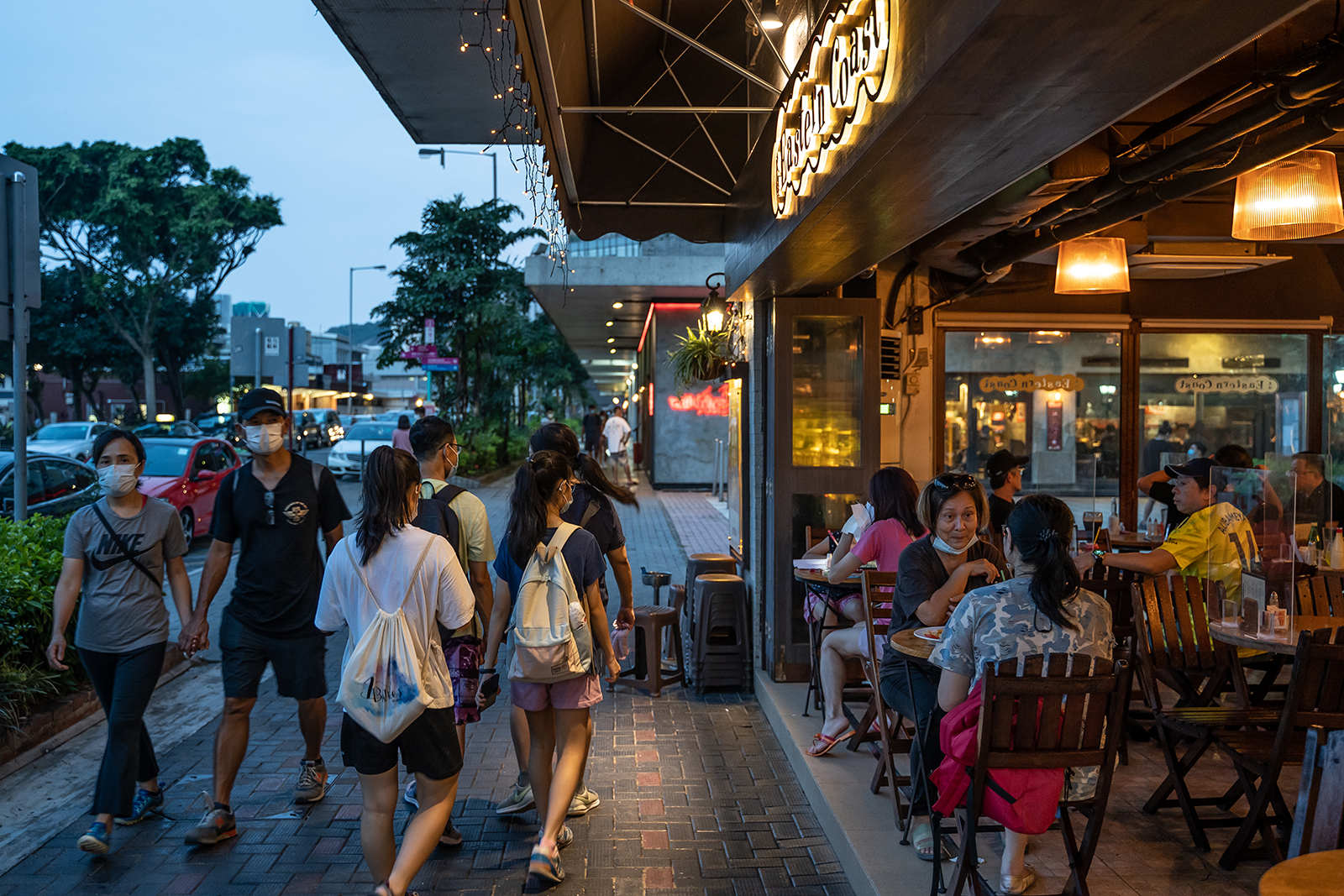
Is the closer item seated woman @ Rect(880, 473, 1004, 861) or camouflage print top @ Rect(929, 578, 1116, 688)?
camouflage print top @ Rect(929, 578, 1116, 688)

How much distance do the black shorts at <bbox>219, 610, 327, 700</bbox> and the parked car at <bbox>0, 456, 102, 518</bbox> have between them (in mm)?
7320

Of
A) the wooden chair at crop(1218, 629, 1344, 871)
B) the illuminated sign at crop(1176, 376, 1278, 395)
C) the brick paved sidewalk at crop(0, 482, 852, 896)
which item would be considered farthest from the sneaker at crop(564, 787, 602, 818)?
the illuminated sign at crop(1176, 376, 1278, 395)

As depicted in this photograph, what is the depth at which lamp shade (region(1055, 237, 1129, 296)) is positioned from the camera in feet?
20.6

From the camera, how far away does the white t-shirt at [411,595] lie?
10.9 ft

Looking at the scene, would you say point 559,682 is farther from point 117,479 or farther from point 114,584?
point 117,479

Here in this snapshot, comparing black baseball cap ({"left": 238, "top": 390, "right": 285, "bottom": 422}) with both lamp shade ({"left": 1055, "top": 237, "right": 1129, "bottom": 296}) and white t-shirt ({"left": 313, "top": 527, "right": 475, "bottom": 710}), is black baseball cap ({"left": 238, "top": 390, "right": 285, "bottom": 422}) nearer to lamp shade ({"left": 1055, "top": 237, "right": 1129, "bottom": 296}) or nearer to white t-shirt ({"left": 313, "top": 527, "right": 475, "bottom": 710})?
white t-shirt ({"left": 313, "top": 527, "right": 475, "bottom": 710})

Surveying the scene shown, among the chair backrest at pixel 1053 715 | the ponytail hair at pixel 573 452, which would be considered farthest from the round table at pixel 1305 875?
the ponytail hair at pixel 573 452

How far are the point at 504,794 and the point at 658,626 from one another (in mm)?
2015

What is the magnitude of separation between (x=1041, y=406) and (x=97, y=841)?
332 inches

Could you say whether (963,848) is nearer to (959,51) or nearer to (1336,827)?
(1336,827)

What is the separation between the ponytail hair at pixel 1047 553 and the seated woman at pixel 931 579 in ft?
2.67

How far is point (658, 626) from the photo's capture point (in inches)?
263

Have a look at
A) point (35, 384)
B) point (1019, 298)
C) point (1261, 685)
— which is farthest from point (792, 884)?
point (35, 384)

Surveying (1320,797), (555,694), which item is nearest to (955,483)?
(555,694)
